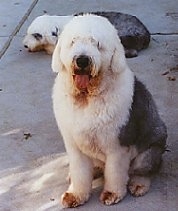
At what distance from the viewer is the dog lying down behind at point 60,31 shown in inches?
265

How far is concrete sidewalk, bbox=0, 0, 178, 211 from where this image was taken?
14.1ft

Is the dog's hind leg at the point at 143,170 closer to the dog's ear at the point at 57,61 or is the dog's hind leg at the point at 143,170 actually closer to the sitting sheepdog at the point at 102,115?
the sitting sheepdog at the point at 102,115

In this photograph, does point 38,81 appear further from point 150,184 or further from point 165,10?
point 165,10

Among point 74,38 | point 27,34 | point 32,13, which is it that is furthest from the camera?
point 32,13

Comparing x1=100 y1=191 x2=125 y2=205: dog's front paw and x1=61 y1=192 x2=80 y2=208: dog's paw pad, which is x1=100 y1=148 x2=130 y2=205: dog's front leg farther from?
x1=61 y1=192 x2=80 y2=208: dog's paw pad

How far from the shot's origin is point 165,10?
8352 millimetres

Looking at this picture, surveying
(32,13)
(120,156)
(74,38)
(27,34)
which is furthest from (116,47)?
(32,13)

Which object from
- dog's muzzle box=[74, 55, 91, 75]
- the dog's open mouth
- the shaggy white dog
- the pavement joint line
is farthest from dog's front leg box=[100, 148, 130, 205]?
the pavement joint line

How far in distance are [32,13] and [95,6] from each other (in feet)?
2.90

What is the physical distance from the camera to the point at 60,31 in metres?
6.83

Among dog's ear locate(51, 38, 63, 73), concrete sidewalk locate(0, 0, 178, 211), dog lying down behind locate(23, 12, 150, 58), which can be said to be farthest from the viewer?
dog lying down behind locate(23, 12, 150, 58)

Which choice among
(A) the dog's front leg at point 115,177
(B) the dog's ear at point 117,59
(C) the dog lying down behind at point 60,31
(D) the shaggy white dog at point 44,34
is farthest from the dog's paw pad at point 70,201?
(D) the shaggy white dog at point 44,34

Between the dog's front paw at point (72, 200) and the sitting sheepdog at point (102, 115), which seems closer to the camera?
the sitting sheepdog at point (102, 115)

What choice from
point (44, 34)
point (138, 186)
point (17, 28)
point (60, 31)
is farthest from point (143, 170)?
point (17, 28)
